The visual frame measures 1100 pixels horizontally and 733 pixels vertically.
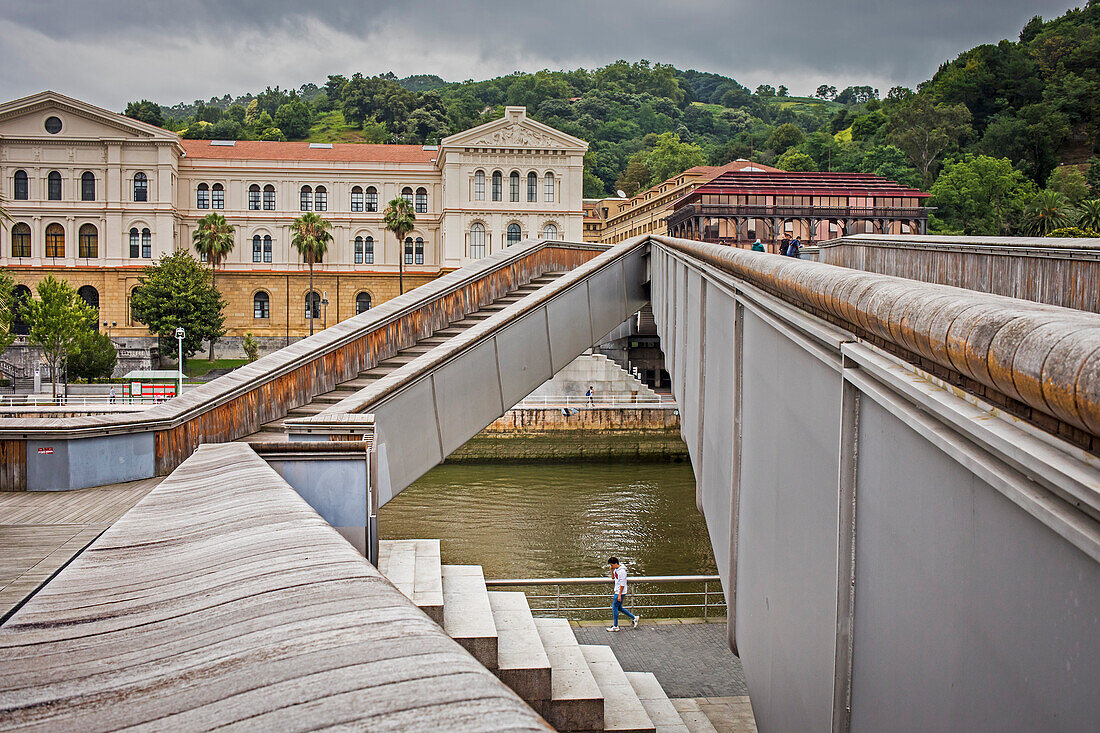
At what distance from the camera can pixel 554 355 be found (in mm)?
15797

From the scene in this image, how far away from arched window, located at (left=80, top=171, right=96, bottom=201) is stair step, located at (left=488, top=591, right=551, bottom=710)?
73787 mm

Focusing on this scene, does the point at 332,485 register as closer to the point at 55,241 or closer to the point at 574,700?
the point at 574,700

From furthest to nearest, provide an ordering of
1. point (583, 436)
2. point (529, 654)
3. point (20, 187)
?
Result: point (20, 187) → point (583, 436) → point (529, 654)

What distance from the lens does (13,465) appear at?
32.6 feet

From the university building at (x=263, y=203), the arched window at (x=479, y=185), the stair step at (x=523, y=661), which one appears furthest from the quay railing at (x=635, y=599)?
the arched window at (x=479, y=185)

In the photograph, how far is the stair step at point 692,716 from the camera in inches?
436

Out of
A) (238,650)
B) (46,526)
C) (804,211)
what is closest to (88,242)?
(804,211)

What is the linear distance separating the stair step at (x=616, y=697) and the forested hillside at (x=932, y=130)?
39.8 metres

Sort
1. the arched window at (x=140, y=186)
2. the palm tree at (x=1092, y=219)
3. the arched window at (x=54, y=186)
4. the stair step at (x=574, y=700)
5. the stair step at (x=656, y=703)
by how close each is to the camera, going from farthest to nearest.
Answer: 1. the arched window at (x=140, y=186)
2. the arched window at (x=54, y=186)
3. the palm tree at (x=1092, y=219)
4. the stair step at (x=656, y=703)
5. the stair step at (x=574, y=700)

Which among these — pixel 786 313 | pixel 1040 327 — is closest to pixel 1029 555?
pixel 1040 327

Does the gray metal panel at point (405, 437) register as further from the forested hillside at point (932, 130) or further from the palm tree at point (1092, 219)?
the forested hillside at point (932, 130)

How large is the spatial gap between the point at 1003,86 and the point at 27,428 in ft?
379

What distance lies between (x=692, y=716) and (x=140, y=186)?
Result: 7342 centimetres

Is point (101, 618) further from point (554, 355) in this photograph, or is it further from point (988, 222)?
point (988, 222)
